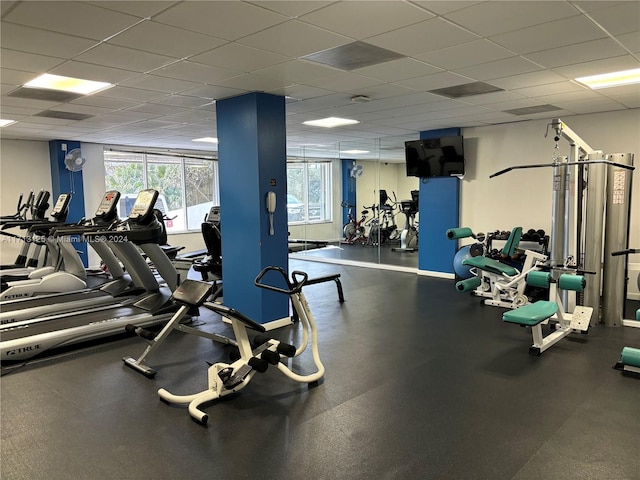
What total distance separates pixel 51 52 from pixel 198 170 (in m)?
7.50

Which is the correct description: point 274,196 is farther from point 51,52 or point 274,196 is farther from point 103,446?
point 103,446

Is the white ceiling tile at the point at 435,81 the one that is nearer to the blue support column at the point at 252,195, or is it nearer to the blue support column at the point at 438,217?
the blue support column at the point at 252,195

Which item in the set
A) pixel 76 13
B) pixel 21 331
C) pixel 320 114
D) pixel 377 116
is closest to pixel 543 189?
pixel 377 116

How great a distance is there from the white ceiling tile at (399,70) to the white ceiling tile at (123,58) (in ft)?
5.27

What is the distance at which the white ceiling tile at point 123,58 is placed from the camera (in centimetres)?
316

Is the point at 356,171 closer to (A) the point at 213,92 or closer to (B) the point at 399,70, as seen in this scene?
(A) the point at 213,92

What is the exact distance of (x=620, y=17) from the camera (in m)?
2.67

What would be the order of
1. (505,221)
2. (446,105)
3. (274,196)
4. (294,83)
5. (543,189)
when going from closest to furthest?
(294,83) → (274,196) → (446,105) → (543,189) → (505,221)

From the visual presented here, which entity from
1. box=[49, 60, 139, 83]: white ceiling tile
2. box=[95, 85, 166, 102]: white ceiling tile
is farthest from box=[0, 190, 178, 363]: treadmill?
box=[49, 60, 139, 83]: white ceiling tile

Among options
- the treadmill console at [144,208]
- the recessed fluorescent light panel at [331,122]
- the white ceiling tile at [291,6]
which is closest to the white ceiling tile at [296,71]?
the white ceiling tile at [291,6]

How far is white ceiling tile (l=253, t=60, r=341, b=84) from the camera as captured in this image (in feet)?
11.7

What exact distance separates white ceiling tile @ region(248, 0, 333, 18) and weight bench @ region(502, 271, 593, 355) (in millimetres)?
2848

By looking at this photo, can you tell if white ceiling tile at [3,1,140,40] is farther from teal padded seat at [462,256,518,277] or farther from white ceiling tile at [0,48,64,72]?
teal padded seat at [462,256,518,277]

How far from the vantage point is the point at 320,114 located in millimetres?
5941
